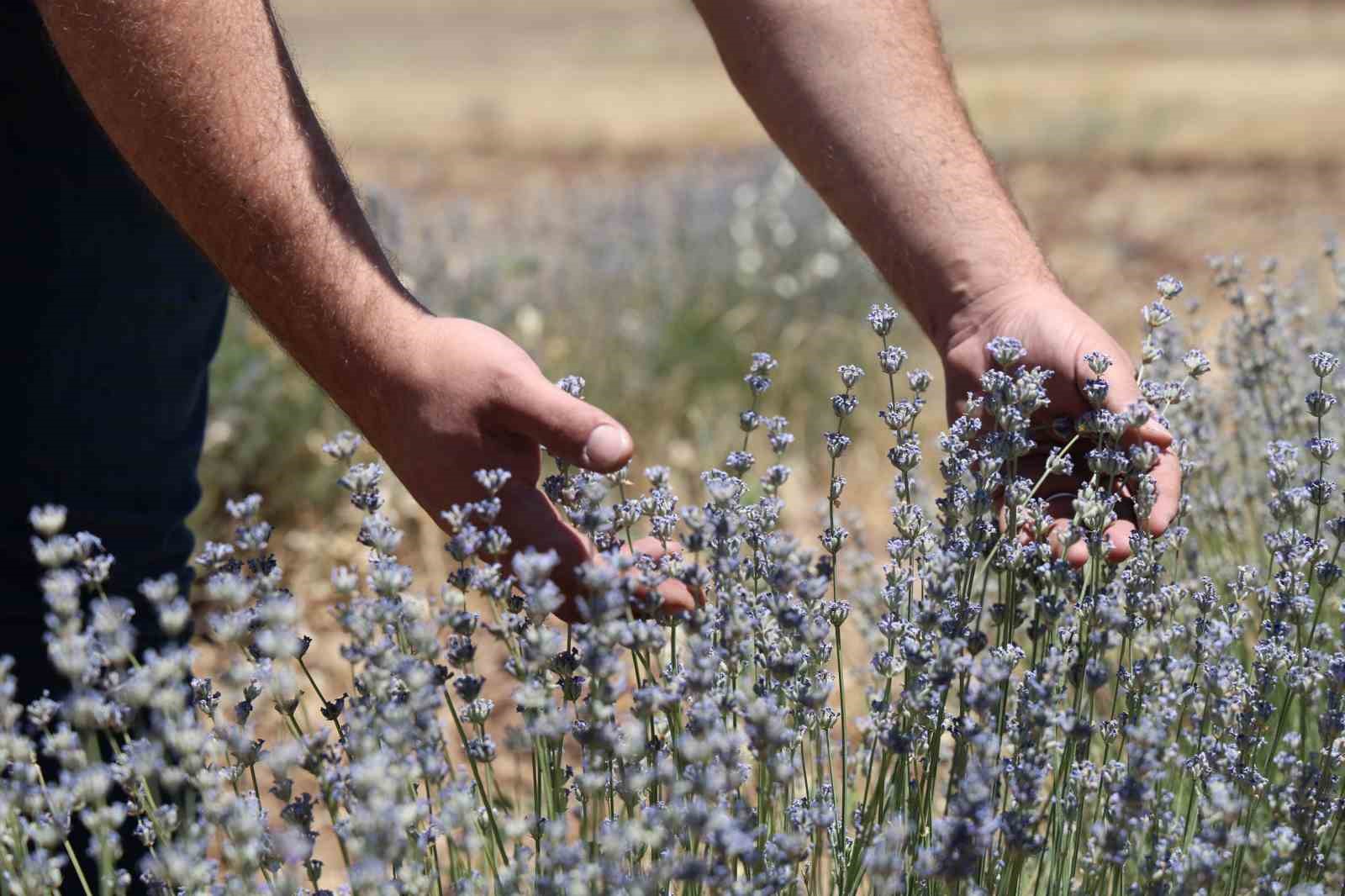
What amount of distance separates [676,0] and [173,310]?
2889 centimetres

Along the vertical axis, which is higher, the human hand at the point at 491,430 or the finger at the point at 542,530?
the human hand at the point at 491,430

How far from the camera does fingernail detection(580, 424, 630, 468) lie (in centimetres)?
121

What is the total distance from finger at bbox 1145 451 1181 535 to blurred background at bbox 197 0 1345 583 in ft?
2.45

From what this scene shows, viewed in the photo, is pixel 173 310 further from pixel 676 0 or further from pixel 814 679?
pixel 676 0

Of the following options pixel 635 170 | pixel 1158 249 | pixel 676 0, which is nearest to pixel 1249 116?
pixel 1158 249

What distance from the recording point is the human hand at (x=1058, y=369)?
1.47 metres

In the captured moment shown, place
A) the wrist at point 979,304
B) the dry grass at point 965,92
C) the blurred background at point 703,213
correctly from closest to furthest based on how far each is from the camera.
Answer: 1. the wrist at point 979,304
2. the blurred background at point 703,213
3. the dry grass at point 965,92

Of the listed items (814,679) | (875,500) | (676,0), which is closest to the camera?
(814,679)

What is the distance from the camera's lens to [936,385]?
17.4 ft

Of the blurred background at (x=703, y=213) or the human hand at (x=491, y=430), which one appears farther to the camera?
the blurred background at (x=703, y=213)

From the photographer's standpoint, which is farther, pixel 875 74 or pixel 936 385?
pixel 936 385

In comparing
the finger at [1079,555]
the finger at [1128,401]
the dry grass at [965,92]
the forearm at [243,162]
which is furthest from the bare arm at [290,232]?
the dry grass at [965,92]

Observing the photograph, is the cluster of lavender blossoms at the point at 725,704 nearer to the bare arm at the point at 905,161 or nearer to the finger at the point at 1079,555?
the finger at the point at 1079,555

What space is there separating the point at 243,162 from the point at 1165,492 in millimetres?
1048
